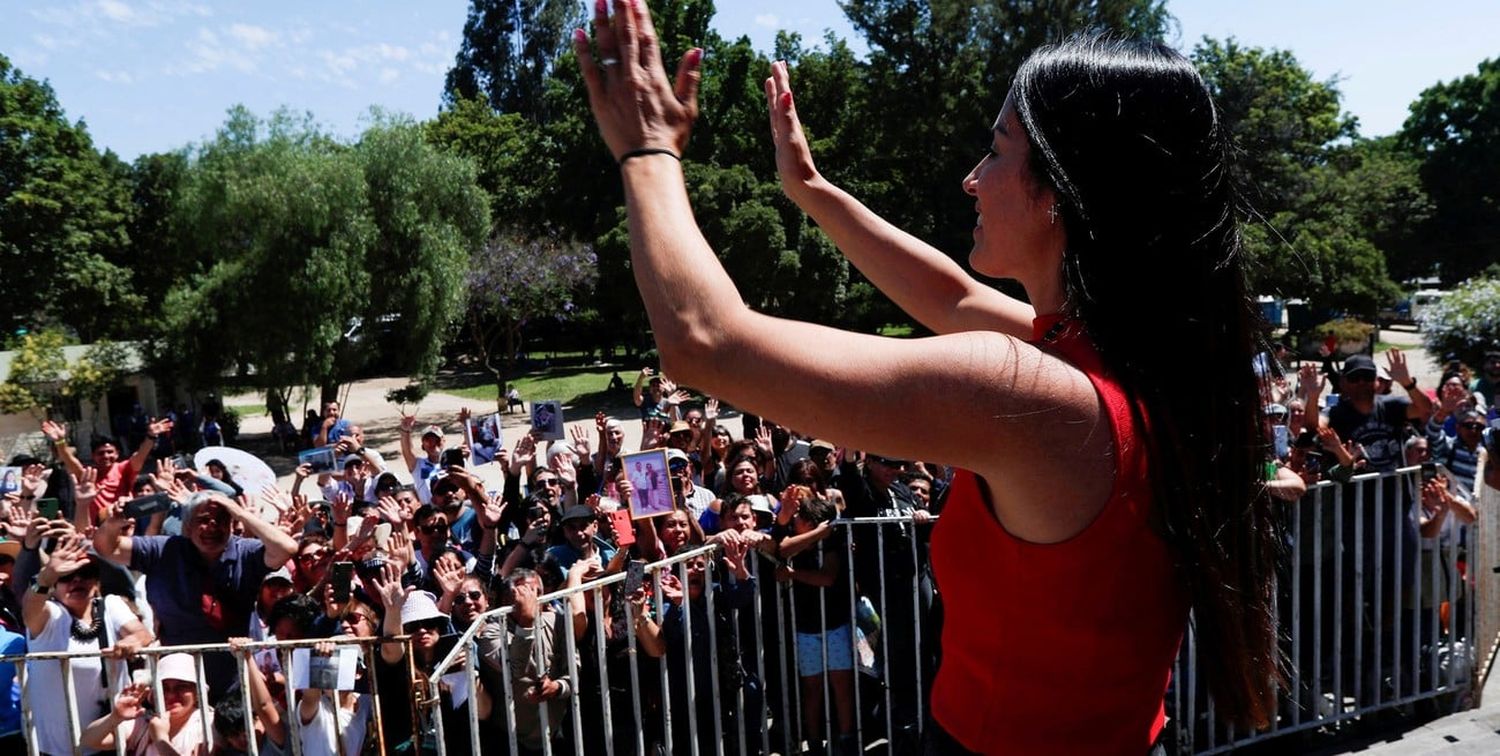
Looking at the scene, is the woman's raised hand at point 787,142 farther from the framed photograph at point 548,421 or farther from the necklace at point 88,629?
the framed photograph at point 548,421

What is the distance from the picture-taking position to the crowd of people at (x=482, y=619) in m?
4.50

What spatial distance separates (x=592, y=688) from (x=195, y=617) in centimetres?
230

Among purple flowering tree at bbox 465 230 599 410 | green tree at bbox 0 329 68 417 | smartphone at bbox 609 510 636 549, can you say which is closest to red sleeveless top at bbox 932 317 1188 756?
smartphone at bbox 609 510 636 549

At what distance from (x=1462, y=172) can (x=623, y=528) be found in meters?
52.3

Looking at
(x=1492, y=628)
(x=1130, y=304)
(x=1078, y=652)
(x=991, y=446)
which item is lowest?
(x=1492, y=628)

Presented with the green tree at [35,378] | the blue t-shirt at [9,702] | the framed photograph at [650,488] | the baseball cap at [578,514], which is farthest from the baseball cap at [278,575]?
the green tree at [35,378]

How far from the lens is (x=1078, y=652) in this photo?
4.54 ft

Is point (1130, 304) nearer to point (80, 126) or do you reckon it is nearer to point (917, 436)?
point (917, 436)

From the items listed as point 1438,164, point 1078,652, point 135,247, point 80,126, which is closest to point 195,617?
point 1078,652

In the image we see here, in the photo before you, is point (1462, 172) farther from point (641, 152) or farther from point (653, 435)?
point (641, 152)

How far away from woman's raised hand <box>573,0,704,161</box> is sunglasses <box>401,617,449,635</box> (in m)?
3.99


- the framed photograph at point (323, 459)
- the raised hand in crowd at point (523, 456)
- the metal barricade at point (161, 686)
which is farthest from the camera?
the framed photograph at point (323, 459)

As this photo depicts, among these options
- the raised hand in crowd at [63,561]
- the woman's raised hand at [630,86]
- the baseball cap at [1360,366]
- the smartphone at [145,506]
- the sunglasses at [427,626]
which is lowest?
the sunglasses at [427,626]

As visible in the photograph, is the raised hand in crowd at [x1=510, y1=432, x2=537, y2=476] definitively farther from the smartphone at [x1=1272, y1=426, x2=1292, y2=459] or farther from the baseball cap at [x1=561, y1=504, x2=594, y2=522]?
the smartphone at [x1=1272, y1=426, x2=1292, y2=459]
